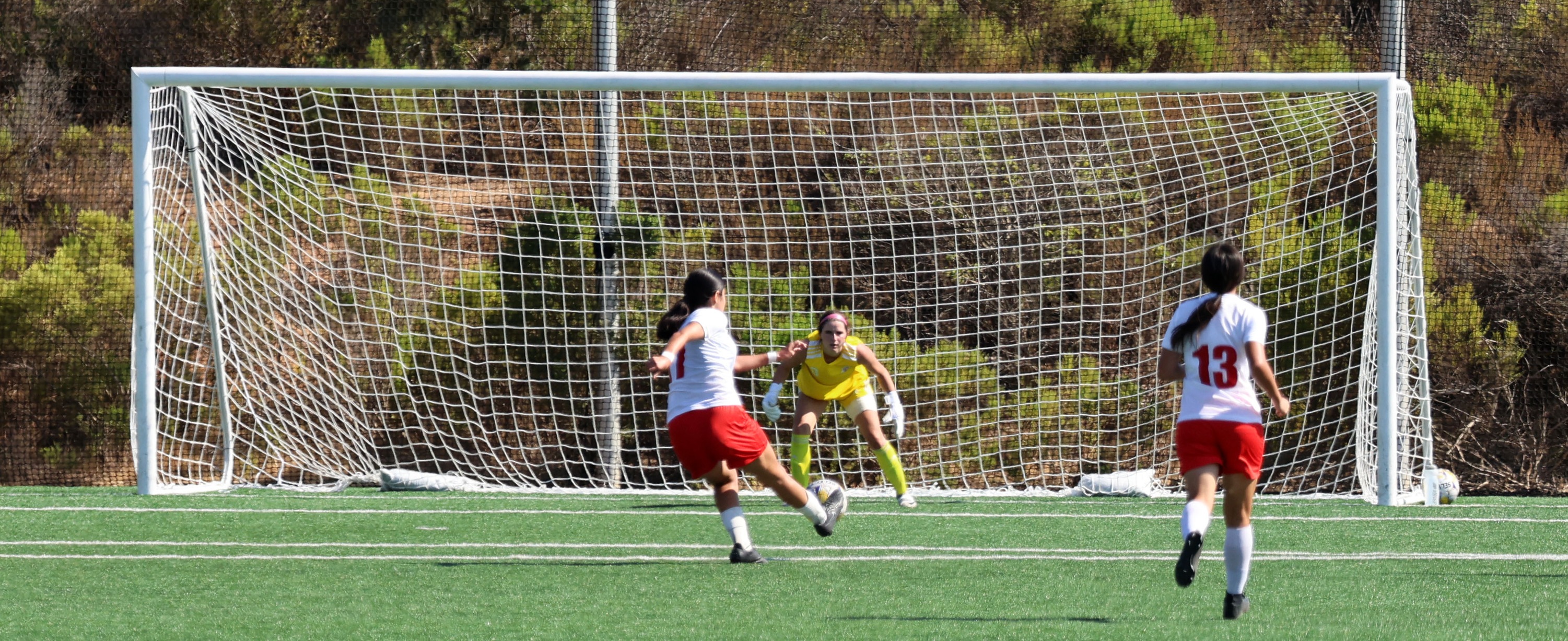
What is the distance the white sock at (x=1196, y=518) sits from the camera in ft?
15.0

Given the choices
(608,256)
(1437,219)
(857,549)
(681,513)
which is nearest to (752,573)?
(857,549)

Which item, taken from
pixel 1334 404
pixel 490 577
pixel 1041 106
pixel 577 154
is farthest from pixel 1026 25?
pixel 490 577

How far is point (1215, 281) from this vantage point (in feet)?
15.6

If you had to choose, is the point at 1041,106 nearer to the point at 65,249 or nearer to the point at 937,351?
the point at 937,351

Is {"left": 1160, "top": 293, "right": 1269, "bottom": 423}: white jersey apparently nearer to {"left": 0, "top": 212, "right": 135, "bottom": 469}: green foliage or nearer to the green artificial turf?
the green artificial turf

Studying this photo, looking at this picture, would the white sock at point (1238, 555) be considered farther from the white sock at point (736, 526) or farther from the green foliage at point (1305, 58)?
the green foliage at point (1305, 58)

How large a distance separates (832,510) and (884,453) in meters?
2.50

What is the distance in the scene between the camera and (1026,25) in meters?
17.3

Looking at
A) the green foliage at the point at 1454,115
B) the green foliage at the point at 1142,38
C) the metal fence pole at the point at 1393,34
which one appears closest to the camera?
the metal fence pole at the point at 1393,34

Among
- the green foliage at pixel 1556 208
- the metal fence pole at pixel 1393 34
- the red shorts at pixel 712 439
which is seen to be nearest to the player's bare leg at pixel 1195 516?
the red shorts at pixel 712 439

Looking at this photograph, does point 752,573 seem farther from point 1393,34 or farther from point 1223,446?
point 1393,34

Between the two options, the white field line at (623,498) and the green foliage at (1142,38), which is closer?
the white field line at (623,498)

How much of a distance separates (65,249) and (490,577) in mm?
9734

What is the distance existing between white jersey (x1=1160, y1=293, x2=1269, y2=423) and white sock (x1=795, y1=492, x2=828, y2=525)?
201 cm
